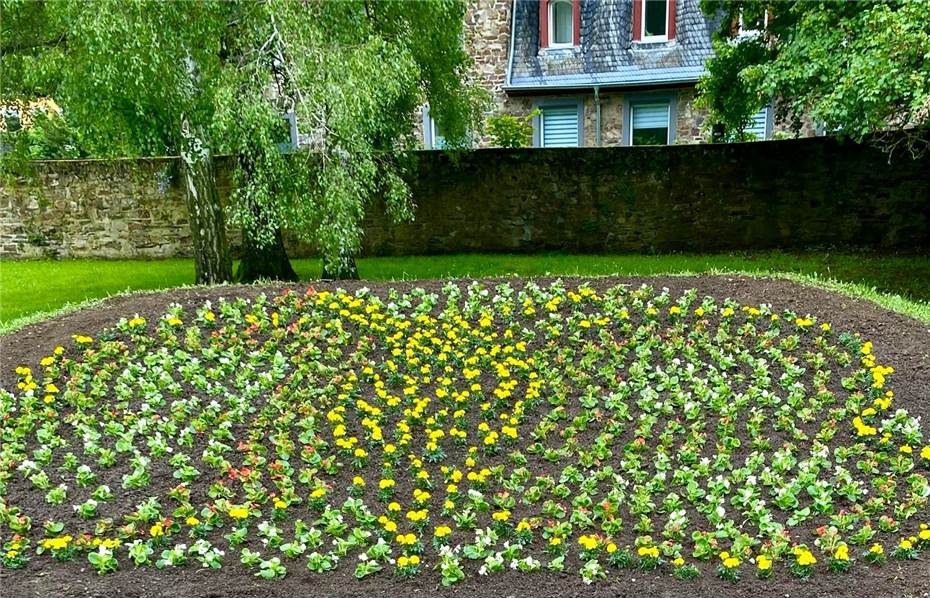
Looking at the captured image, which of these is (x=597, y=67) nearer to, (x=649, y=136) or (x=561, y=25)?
(x=561, y=25)

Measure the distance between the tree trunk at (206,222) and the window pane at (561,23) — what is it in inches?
383

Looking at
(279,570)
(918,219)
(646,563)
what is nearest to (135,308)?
(279,570)

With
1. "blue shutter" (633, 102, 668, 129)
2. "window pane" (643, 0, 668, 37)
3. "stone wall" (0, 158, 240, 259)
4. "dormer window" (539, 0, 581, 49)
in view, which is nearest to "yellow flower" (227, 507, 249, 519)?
"stone wall" (0, 158, 240, 259)

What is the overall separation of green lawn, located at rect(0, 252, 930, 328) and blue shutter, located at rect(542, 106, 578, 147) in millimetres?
4688

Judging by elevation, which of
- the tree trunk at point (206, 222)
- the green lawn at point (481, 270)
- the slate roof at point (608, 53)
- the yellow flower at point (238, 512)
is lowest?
the yellow flower at point (238, 512)

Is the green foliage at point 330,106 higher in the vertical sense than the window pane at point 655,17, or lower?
lower

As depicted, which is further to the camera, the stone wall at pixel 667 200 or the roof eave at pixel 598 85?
the roof eave at pixel 598 85

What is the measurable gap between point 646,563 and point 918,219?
10765 mm

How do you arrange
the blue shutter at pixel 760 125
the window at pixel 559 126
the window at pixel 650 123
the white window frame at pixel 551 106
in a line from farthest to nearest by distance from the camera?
the window at pixel 559 126 → the white window frame at pixel 551 106 → the window at pixel 650 123 → the blue shutter at pixel 760 125

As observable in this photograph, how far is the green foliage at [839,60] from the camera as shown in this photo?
6672mm

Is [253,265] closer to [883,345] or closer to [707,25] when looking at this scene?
[883,345]

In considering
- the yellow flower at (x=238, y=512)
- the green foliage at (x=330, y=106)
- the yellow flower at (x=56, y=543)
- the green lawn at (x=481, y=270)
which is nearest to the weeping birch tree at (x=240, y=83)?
the green foliage at (x=330, y=106)

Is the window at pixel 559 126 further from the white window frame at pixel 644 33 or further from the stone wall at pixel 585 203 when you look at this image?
the stone wall at pixel 585 203

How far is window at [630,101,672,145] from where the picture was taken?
1560cm
